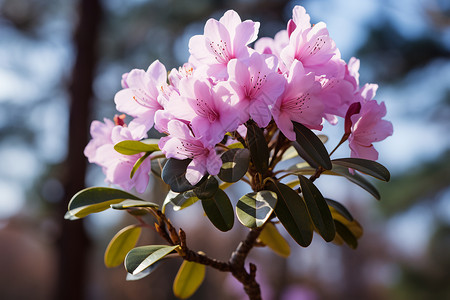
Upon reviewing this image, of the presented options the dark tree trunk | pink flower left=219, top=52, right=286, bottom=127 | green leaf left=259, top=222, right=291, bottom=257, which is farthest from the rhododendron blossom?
the dark tree trunk

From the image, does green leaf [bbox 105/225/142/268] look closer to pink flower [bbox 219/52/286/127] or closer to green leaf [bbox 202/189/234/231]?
green leaf [bbox 202/189/234/231]

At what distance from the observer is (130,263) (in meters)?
0.58

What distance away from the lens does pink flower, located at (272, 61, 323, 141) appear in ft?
1.80

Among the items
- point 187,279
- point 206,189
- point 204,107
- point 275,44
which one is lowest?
point 187,279

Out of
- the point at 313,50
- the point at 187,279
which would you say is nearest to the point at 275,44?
the point at 313,50

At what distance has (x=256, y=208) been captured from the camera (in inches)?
22.1

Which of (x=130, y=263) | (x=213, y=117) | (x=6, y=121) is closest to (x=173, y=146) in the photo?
(x=213, y=117)

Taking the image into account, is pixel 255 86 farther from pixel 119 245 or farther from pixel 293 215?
pixel 119 245

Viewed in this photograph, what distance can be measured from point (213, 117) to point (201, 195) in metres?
0.11

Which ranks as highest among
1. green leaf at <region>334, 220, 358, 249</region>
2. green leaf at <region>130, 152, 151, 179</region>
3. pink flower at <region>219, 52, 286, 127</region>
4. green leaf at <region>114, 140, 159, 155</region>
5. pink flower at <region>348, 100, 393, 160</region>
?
pink flower at <region>219, 52, 286, 127</region>

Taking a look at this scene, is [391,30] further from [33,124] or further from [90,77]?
[33,124]

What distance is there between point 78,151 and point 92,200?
8.42ft

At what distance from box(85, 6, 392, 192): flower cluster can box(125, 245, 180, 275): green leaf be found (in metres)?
0.09

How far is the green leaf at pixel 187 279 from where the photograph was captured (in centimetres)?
79
